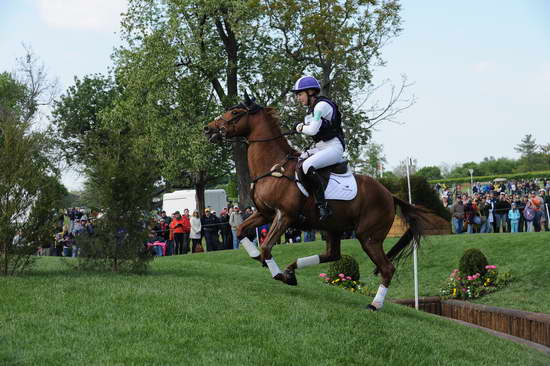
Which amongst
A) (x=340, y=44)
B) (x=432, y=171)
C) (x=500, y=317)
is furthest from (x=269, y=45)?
(x=432, y=171)

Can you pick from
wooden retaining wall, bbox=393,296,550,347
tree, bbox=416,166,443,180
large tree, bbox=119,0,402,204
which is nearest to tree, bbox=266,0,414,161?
large tree, bbox=119,0,402,204

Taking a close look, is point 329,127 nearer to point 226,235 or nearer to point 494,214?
point 226,235

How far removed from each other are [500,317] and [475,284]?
4211 mm

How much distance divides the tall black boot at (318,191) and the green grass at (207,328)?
4.48 ft

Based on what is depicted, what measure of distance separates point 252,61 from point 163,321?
96.4 ft

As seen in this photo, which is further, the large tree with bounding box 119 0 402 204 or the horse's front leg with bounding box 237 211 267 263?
the large tree with bounding box 119 0 402 204

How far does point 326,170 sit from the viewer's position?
9.61m

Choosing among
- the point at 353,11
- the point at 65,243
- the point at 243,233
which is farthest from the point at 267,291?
the point at 353,11

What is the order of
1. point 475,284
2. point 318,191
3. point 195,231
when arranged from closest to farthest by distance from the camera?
point 318,191
point 475,284
point 195,231

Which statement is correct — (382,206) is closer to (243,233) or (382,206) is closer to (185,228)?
(243,233)

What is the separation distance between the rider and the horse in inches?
8.3

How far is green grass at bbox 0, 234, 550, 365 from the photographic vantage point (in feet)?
20.8

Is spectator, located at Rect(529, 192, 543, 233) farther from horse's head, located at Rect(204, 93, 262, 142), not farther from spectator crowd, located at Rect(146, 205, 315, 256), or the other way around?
horse's head, located at Rect(204, 93, 262, 142)

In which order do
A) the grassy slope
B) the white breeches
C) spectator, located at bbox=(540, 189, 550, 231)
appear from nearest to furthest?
the white breeches, the grassy slope, spectator, located at bbox=(540, 189, 550, 231)
